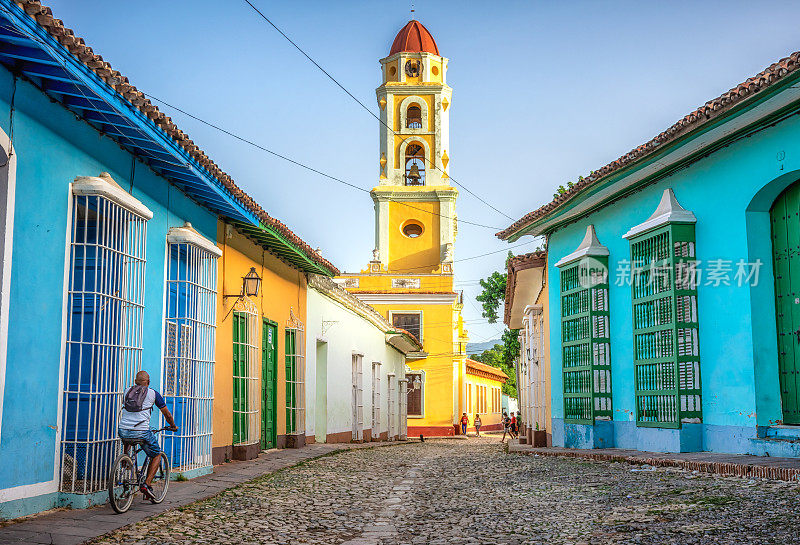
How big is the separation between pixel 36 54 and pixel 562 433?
11.1 m

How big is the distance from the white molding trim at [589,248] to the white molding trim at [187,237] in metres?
5.93

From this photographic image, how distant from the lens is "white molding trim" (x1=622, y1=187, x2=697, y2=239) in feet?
34.8

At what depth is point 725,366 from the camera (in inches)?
390

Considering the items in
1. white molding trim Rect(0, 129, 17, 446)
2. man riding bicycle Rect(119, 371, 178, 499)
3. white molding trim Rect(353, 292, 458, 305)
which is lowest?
man riding bicycle Rect(119, 371, 178, 499)

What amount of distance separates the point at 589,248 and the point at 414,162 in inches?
911

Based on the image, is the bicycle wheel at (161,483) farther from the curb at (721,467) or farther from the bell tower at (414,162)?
the bell tower at (414,162)

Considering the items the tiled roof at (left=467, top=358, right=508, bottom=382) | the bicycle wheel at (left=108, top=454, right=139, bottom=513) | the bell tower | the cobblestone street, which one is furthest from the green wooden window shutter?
the tiled roof at (left=467, top=358, right=508, bottom=382)

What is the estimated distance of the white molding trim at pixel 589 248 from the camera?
43.2 feet

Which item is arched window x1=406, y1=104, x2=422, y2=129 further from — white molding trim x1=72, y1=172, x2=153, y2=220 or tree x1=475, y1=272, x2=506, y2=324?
white molding trim x1=72, y1=172, x2=153, y2=220

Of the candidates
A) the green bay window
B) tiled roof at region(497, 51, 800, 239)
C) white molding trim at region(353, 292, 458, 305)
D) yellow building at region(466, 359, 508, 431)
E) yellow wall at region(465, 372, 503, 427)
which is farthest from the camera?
yellow wall at region(465, 372, 503, 427)

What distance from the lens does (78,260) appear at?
7.67 m

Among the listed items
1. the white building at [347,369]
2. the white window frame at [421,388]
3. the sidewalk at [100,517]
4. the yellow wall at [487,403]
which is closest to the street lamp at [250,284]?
the sidewalk at [100,517]

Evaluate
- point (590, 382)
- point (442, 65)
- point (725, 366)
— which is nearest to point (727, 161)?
point (725, 366)

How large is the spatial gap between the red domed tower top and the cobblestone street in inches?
1111
